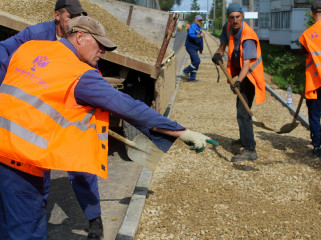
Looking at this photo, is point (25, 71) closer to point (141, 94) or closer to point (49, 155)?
point (49, 155)

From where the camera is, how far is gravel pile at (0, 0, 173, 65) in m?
5.68

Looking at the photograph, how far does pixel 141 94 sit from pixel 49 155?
407cm

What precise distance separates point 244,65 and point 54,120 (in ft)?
11.7

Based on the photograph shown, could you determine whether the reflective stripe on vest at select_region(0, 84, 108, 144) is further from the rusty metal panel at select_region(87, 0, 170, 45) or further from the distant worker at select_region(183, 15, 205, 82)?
the distant worker at select_region(183, 15, 205, 82)

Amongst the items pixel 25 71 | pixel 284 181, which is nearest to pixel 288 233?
pixel 284 181

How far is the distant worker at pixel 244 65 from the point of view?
215 inches

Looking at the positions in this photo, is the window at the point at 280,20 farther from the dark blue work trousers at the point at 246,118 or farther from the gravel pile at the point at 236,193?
the dark blue work trousers at the point at 246,118

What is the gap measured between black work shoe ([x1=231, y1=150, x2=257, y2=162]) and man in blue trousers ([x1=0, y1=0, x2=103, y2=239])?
2.60 metres

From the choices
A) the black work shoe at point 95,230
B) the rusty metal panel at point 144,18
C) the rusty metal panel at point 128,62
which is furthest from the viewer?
the rusty metal panel at point 144,18

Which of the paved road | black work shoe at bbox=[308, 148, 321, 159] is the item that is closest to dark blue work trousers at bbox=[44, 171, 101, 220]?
the paved road

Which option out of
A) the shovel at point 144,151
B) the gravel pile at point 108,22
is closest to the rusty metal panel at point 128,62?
the gravel pile at point 108,22

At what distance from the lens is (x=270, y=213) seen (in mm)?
4242

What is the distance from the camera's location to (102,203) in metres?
4.61

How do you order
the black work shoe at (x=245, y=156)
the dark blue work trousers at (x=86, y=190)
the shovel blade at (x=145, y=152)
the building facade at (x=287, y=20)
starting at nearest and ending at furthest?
the shovel blade at (x=145, y=152) → the dark blue work trousers at (x=86, y=190) → the black work shoe at (x=245, y=156) → the building facade at (x=287, y=20)
